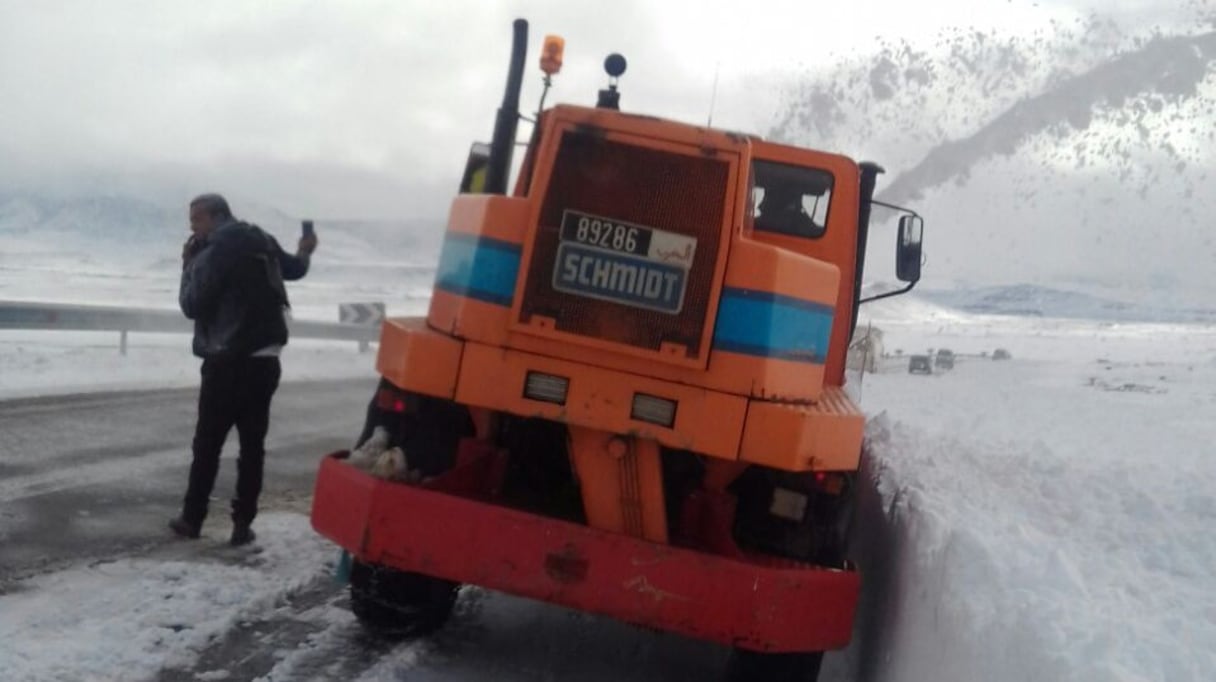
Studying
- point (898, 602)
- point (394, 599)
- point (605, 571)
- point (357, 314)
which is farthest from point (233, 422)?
point (357, 314)

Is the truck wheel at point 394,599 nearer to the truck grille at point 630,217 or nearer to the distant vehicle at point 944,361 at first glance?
the truck grille at point 630,217

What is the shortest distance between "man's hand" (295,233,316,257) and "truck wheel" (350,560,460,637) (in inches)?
95.0

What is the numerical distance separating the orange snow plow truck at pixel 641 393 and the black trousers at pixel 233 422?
5.99 feet

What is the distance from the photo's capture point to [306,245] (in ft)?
22.9

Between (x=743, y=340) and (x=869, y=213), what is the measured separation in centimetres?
216

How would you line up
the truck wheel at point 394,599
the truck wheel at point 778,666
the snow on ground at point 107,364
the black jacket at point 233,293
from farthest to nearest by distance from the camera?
the snow on ground at point 107,364, the black jacket at point 233,293, the truck wheel at point 394,599, the truck wheel at point 778,666

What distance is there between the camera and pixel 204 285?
20.2ft

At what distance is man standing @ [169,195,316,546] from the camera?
20.4ft

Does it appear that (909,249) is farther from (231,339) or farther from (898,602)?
(231,339)

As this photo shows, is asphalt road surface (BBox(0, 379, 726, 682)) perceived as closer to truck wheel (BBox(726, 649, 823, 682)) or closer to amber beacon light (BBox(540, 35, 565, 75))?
truck wheel (BBox(726, 649, 823, 682))

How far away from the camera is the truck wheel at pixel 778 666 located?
461 centimetres

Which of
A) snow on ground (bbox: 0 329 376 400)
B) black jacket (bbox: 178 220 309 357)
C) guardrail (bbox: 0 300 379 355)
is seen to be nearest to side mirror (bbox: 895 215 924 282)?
black jacket (bbox: 178 220 309 357)

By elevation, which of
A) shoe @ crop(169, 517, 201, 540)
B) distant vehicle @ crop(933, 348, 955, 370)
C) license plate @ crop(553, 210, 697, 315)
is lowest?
shoe @ crop(169, 517, 201, 540)

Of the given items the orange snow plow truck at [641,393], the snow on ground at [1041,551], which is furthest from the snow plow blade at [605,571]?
the snow on ground at [1041,551]
